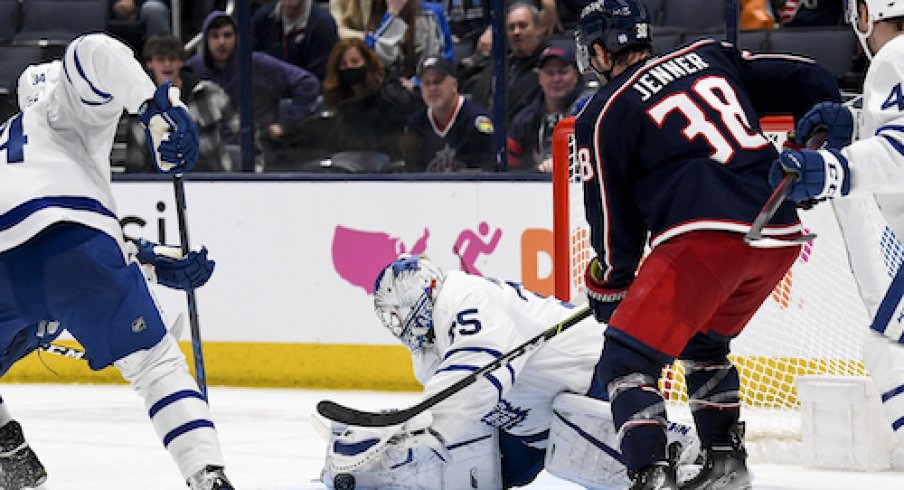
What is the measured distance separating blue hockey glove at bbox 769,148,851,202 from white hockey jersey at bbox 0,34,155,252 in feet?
4.91

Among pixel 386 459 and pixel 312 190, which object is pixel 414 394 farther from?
pixel 386 459

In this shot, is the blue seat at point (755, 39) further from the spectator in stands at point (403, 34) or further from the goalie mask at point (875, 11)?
the goalie mask at point (875, 11)

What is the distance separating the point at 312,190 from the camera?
662 cm

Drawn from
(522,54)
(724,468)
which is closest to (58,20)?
(522,54)

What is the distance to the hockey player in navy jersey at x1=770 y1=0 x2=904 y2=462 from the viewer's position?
10.5 ft

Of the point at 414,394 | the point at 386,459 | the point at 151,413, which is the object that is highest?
the point at 151,413

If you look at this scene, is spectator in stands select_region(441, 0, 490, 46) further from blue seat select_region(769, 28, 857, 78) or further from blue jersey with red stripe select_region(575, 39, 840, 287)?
blue jersey with red stripe select_region(575, 39, 840, 287)

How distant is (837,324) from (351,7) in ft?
8.51

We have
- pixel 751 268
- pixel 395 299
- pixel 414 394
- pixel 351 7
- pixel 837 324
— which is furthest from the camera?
pixel 351 7

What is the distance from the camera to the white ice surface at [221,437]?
4496 mm

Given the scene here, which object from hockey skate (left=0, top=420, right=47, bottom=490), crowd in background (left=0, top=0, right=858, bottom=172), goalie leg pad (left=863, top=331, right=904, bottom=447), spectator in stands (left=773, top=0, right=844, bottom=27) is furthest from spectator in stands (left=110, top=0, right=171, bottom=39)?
goalie leg pad (left=863, top=331, right=904, bottom=447)

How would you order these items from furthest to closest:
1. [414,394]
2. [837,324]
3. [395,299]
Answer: [414,394]
[837,324]
[395,299]

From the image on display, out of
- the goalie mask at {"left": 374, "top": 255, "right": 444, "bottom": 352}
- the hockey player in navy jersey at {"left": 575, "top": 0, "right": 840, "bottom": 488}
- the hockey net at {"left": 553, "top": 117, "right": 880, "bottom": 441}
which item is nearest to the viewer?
the hockey player in navy jersey at {"left": 575, "top": 0, "right": 840, "bottom": 488}

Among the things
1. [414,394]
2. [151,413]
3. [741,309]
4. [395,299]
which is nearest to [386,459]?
[395,299]
